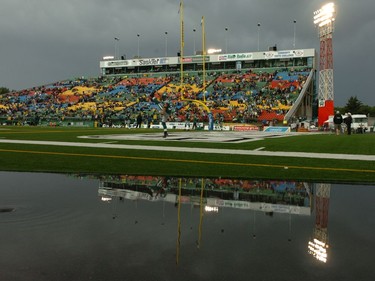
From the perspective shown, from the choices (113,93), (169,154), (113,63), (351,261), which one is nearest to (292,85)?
(113,93)

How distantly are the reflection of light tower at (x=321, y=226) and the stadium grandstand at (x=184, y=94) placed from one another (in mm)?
35775

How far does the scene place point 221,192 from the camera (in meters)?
5.82

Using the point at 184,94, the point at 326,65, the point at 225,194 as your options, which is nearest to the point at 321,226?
the point at 225,194

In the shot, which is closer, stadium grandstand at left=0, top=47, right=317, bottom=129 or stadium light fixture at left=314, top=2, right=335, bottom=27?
stadium grandstand at left=0, top=47, right=317, bottom=129

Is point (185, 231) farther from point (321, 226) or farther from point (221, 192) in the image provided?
point (221, 192)

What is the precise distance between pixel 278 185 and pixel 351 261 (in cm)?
347

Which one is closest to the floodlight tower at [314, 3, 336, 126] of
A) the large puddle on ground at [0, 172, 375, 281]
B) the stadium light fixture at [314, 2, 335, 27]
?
the stadium light fixture at [314, 2, 335, 27]

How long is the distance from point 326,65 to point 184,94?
21942 mm

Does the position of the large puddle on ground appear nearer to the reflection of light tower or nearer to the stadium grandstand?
the reflection of light tower

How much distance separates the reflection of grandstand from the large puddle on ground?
0.06 feet

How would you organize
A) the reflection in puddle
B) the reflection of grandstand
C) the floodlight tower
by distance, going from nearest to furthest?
the reflection in puddle < the reflection of grandstand < the floodlight tower

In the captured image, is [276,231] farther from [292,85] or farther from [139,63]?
[139,63]

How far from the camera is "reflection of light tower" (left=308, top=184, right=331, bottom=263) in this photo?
10.5ft

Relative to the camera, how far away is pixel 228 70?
220 feet
